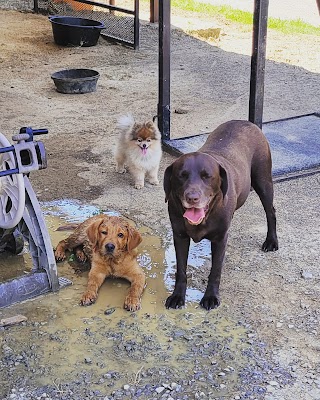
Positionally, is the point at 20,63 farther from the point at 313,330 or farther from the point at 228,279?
the point at 313,330

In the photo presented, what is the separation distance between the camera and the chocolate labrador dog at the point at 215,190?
11.5ft

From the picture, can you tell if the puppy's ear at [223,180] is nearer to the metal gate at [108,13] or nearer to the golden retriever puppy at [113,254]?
the golden retriever puppy at [113,254]

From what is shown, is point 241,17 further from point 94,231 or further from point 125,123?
point 94,231

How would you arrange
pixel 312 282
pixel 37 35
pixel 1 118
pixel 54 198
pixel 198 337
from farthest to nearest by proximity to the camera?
pixel 37 35 → pixel 1 118 → pixel 54 198 → pixel 312 282 → pixel 198 337

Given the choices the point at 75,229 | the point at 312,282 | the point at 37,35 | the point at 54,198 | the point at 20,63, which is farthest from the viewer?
the point at 37,35

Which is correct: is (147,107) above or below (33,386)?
below

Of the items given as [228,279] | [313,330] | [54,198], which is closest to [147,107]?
[54,198]

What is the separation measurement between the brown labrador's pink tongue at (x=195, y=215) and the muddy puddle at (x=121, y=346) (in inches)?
22.9

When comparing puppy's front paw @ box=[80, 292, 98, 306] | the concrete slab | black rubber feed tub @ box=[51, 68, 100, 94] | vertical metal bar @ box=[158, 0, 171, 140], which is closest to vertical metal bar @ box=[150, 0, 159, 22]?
black rubber feed tub @ box=[51, 68, 100, 94]

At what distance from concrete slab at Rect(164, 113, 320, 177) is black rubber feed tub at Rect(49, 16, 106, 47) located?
4525 millimetres

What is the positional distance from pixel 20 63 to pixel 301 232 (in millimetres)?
6313

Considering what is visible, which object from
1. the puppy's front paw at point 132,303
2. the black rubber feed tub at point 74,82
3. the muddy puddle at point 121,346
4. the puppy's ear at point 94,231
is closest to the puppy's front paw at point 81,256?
the muddy puddle at point 121,346

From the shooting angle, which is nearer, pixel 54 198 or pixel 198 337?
pixel 198 337

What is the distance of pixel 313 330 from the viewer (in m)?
3.67
